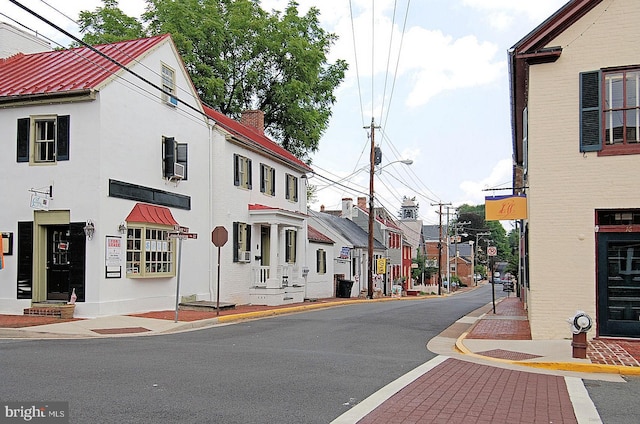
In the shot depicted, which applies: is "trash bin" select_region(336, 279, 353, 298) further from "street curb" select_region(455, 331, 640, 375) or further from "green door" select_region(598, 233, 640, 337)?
"street curb" select_region(455, 331, 640, 375)

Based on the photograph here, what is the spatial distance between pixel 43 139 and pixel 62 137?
80 centimetres

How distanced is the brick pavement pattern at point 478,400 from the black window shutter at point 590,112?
5.69m

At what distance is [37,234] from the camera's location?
1831 cm

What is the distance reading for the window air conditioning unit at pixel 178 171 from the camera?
21.1 metres

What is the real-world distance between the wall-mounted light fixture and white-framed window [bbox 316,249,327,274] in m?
20.4

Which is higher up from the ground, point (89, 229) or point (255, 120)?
point (255, 120)

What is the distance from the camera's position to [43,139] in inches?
733

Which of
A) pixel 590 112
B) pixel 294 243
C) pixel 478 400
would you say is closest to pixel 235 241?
pixel 294 243

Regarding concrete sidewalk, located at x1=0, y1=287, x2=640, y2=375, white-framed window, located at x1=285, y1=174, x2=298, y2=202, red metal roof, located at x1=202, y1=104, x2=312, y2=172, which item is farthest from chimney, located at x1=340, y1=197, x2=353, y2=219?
concrete sidewalk, located at x1=0, y1=287, x2=640, y2=375

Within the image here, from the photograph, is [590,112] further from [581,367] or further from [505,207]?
[581,367]

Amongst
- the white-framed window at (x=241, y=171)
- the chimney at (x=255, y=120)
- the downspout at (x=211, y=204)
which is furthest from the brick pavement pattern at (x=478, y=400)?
the chimney at (x=255, y=120)

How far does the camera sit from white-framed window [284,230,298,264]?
29.7 m

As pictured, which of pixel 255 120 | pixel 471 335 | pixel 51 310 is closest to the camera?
pixel 471 335

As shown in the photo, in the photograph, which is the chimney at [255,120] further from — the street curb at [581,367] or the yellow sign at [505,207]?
the street curb at [581,367]
